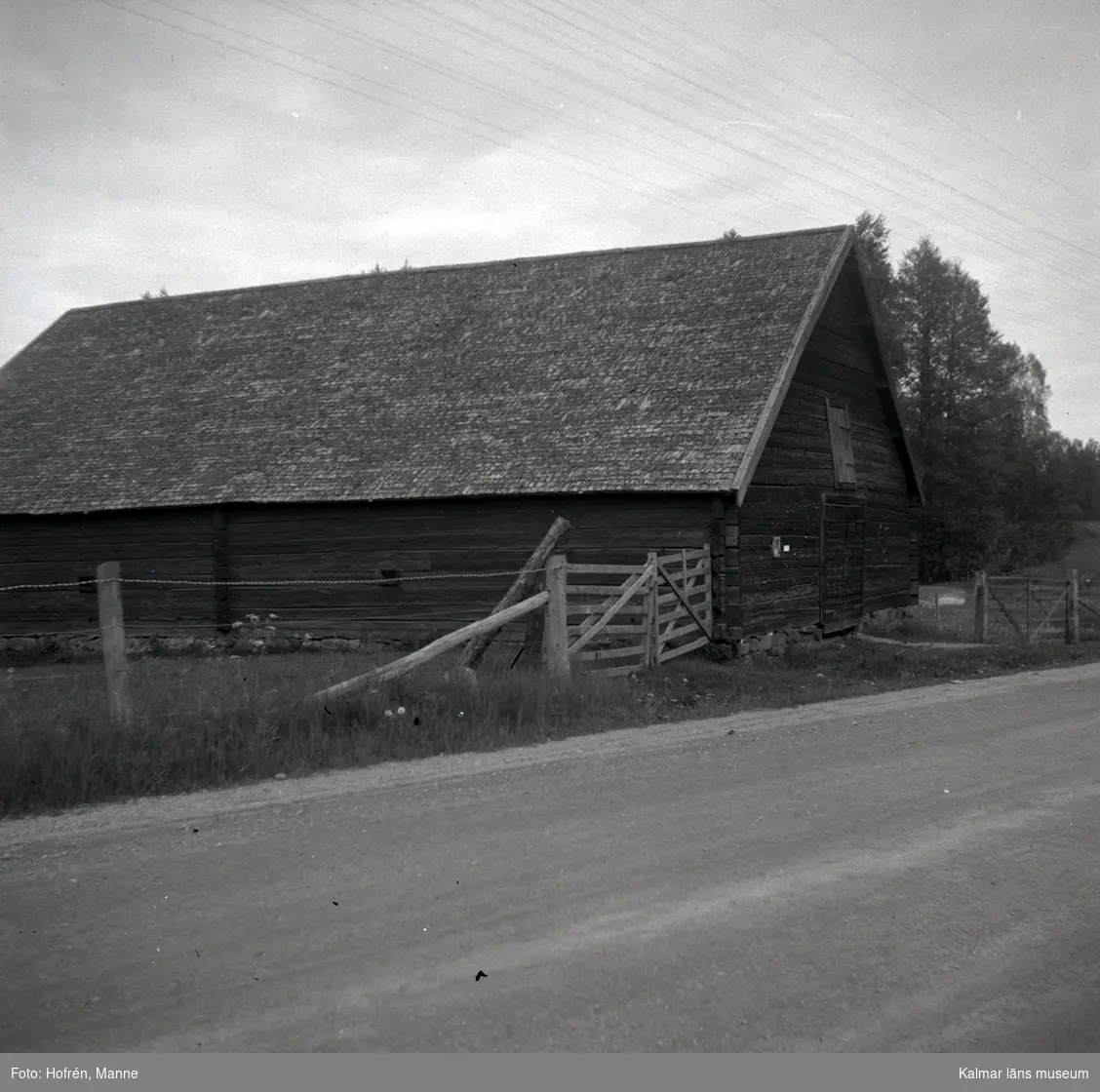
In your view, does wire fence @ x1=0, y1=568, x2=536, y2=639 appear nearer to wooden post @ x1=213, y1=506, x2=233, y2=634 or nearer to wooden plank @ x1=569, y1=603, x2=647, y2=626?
wooden post @ x1=213, y1=506, x2=233, y2=634

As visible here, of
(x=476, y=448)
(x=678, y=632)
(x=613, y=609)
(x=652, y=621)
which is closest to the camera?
(x=613, y=609)

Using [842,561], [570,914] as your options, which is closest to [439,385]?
[842,561]

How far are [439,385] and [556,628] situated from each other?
10.3 m

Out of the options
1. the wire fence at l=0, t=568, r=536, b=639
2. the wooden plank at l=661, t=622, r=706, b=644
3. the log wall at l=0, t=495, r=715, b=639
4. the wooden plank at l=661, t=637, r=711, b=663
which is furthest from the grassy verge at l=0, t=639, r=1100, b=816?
the wire fence at l=0, t=568, r=536, b=639

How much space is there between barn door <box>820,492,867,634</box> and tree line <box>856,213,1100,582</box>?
27802mm

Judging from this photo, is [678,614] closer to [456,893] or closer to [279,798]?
[279,798]

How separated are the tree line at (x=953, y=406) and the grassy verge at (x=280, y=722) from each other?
38717 mm

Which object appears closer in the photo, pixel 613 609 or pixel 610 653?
pixel 613 609

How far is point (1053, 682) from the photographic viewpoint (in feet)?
47.4

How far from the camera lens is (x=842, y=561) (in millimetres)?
22203

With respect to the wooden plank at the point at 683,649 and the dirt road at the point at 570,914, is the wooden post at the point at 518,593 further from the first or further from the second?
the dirt road at the point at 570,914

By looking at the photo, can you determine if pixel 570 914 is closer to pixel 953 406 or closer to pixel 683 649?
pixel 683 649

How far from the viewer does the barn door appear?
21406 millimetres

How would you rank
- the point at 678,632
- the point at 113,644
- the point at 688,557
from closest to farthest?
the point at 113,644
the point at 678,632
the point at 688,557
